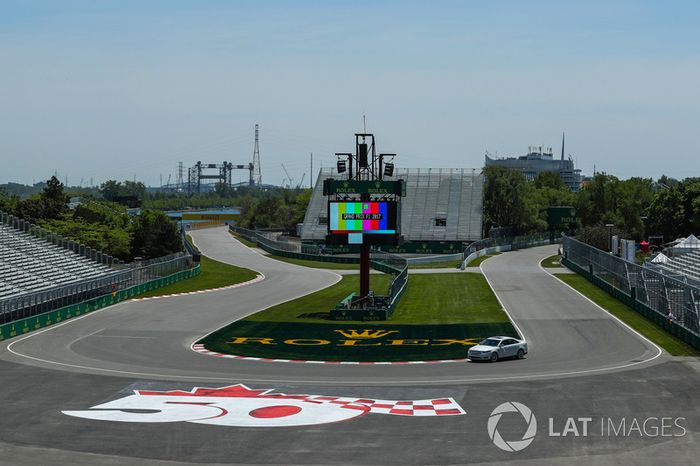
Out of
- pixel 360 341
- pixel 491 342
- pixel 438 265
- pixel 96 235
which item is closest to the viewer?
pixel 491 342

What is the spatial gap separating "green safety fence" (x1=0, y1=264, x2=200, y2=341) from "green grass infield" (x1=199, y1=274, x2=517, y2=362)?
33.8 feet

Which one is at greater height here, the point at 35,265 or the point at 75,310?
the point at 35,265

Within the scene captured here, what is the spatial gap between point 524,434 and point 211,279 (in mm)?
58856

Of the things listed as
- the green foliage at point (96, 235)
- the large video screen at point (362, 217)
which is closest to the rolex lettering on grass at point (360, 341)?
the large video screen at point (362, 217)

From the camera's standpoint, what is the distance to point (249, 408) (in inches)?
1245

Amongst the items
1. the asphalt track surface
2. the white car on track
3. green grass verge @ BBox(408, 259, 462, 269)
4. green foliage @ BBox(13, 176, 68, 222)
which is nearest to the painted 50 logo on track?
the asphalt track surface

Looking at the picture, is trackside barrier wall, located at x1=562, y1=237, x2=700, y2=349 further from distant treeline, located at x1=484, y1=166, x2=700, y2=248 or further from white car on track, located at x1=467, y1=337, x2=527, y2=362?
distant treeline, located at x1=484, y1=166, x2=700, y2=248

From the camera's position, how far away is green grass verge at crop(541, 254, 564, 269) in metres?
98.2

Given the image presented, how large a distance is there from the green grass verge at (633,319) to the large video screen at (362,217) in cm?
1537

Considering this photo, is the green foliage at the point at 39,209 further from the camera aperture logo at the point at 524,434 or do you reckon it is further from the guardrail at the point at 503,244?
the camera aperture logo at the point at 524,434

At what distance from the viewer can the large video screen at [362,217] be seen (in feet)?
189

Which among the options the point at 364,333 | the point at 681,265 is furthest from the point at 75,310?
the point at 681,265

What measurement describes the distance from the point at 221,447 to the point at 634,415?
13651 mm

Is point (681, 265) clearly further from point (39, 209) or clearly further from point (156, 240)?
point (39, 209)
